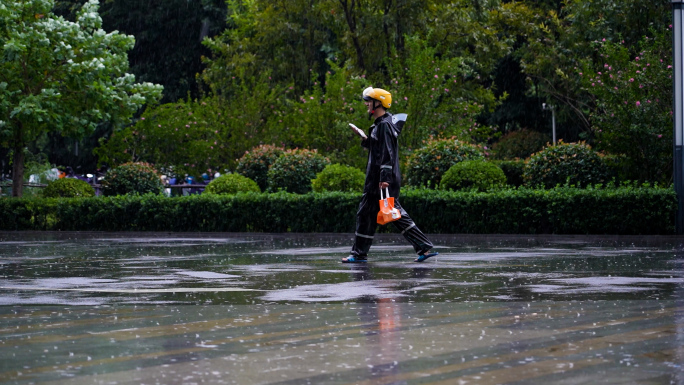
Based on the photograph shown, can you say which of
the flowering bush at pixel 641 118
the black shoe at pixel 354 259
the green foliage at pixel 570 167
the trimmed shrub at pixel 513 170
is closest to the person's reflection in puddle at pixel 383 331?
the black shoe at pixel 354 259

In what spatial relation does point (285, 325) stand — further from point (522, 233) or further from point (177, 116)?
point (177, 116)

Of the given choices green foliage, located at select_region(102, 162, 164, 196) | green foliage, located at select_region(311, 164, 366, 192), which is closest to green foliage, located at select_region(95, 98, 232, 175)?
green foliage, located at select_region(102, 162, 164, 196)

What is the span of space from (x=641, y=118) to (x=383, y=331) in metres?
17.2

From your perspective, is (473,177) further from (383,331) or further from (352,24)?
(352,24)

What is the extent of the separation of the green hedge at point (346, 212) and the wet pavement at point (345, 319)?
4.04m

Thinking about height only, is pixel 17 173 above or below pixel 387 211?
above

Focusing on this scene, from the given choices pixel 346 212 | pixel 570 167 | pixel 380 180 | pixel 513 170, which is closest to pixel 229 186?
pixel 346 212

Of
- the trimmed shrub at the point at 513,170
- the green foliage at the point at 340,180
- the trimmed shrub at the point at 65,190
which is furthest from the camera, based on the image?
the trimmed shrub at the point at 513,170

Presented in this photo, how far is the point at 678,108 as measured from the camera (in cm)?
1973

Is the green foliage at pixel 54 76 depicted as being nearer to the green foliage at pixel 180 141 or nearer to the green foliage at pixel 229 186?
the green foliage at pixel 229 186

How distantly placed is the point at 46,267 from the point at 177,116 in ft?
83.6

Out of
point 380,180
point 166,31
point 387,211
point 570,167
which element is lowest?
point 387,211

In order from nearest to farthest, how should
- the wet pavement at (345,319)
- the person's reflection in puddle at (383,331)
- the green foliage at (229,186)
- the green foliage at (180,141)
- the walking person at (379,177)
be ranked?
1. the wet pavement at (345,319)
2. the person's reflection in puddle at (383,331)
3. the walking person at (379,177)
4. the green foliage at (229,186)
5. the green foliage at (180,141)

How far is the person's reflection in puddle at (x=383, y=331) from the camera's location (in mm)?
6664
